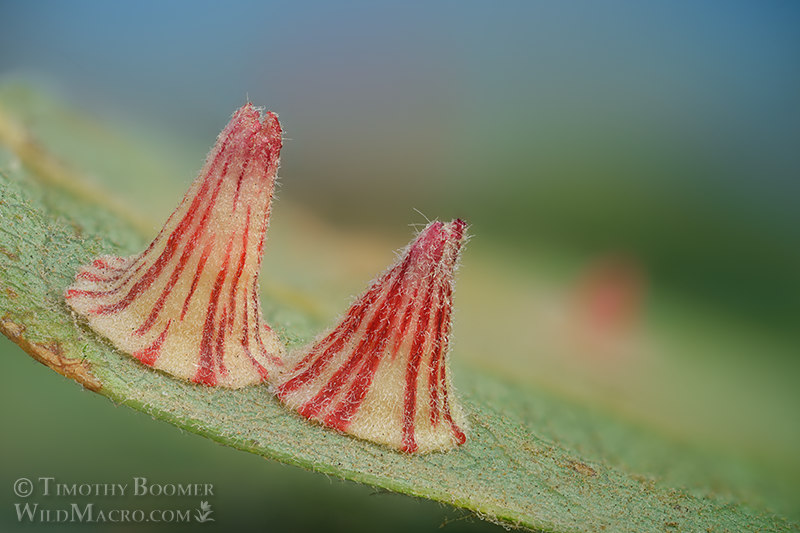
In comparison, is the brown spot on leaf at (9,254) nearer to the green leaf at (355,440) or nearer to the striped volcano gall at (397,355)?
the green leaf at (355,440)

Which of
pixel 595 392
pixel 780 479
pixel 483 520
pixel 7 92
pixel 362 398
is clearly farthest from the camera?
pixel 7 92

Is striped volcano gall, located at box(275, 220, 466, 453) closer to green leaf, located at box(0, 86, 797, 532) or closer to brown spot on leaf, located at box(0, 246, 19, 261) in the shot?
green leaf, located at box(0, 86, 797, 532)

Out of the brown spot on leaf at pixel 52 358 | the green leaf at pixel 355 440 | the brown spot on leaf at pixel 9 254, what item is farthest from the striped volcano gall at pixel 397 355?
the brown spot on leaf at pixel 9 254

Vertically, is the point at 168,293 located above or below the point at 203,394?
above

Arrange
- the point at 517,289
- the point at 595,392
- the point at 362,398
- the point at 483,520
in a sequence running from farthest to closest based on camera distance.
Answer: the point at 517,289
the point at 595,392
the point at 362,398
the point at 483,520

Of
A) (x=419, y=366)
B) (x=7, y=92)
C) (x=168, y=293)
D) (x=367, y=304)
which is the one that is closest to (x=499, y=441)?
(x=419, y=366)

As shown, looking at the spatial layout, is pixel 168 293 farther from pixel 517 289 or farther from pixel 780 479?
pixel 517 289

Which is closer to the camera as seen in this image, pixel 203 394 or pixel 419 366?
pixel 203 394
